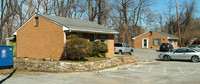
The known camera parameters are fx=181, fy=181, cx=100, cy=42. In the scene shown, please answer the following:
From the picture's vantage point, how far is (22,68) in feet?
47.1

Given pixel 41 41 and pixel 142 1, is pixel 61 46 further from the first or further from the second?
pixel 142 1

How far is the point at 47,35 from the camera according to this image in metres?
16.3

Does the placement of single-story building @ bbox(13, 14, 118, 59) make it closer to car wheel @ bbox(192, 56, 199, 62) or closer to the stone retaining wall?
the stone retaining wall

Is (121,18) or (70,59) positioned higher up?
(121,18)

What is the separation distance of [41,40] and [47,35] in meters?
0.92

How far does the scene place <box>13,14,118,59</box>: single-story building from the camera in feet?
50.3

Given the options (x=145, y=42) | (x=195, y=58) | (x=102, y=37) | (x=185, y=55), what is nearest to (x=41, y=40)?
(x=102, y=37)

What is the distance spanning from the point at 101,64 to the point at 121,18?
1200 inches

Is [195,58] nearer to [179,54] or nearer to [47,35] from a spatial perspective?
[179,54]

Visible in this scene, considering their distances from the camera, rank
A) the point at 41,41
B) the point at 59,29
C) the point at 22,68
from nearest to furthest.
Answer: the point at 22,68, the point at 59,29, the point at 41,41

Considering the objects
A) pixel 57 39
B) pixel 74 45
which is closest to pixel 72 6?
pixel 57 39

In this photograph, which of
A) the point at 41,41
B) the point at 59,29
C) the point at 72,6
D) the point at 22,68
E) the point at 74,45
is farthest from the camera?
the point at 72,6

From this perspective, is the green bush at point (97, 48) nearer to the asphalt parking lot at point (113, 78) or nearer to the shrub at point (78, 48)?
the shrub at point (78, 48)

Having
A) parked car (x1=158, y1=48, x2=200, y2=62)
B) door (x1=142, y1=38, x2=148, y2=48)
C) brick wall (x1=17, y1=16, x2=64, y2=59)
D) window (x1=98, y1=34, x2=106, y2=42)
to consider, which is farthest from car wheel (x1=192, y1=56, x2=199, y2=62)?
door (x1=142, y1=38, x2=148, y2=48)
